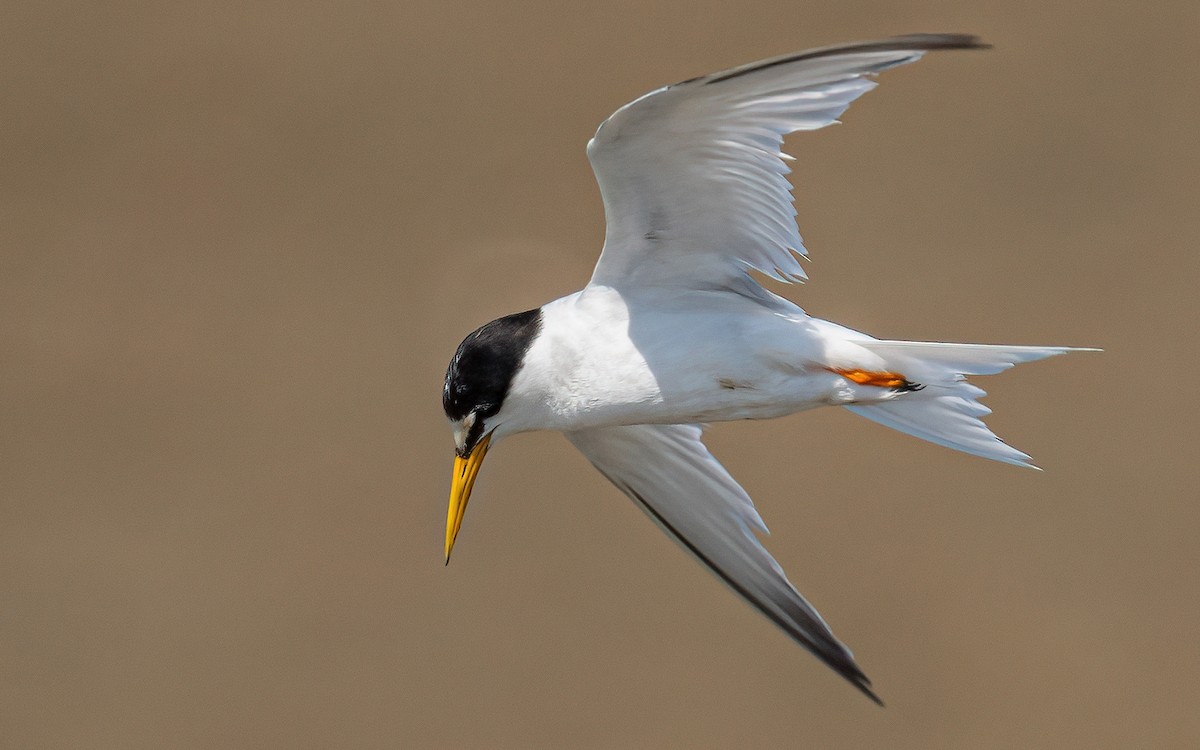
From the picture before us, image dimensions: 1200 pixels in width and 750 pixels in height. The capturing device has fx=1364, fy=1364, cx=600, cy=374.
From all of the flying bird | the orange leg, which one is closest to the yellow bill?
the flying bird

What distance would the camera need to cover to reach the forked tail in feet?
6.32

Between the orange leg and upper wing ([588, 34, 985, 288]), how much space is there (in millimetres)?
165

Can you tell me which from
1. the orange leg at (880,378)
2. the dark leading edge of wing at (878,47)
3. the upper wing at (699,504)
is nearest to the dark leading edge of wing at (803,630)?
the upper wing at (699,504)

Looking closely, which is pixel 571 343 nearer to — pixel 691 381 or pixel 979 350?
pixel 691 381

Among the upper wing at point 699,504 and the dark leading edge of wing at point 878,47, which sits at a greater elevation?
the dark leading edge of wing at point 878,47

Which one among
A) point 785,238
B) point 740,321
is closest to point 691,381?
point 740,321

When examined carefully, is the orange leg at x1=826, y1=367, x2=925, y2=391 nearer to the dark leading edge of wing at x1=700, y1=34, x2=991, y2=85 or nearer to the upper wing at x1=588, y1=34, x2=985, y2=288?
the upper wing at x1=588, y1=34, x2=985, y2=288

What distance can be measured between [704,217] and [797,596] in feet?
2.49

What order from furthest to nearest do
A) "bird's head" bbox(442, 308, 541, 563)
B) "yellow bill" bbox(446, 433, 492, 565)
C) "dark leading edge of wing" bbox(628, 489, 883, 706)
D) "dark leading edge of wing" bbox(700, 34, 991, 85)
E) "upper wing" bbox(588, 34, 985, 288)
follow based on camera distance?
1. "dark leading edge of wing" bbox(628, 489, 883, 706)
2. "yellow bill" bbox(446, 433, 492, 565)
3. "bird's head" bbox(442, 308, 541, 563)
4. "upper wing" bbox(588, 34, 985, 288)
5. "dark leading edge of wing" bbox(700, 34, 991, 85)

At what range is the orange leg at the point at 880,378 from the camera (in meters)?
1.98

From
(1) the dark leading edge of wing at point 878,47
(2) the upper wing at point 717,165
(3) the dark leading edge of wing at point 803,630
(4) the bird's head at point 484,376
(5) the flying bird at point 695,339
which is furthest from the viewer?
(3) the dark leading edge of wing at point 803,630

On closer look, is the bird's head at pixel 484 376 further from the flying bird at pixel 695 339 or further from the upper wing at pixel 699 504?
the upper wing at pixel 699 504

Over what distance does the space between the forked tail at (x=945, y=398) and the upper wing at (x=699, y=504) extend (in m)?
0.39

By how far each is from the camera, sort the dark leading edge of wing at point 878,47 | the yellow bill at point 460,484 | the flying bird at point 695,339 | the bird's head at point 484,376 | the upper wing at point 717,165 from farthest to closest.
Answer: the yellow bill at point 460,484
the bird's head at point 484,376
the flying bird at point 695,339
the upper wing at point 717,165
the dark leading edge of wing at point 878,47
